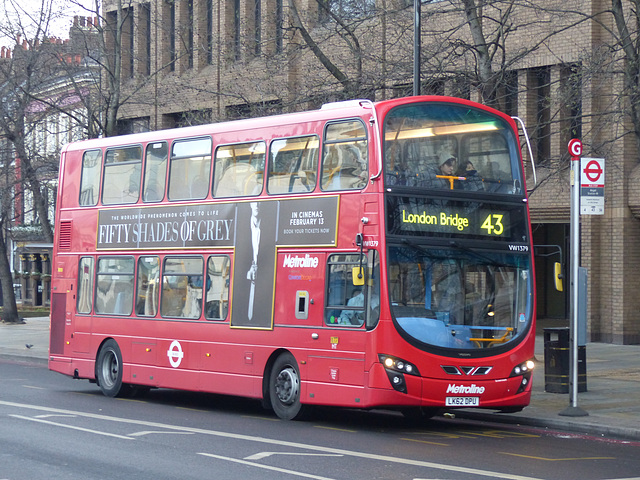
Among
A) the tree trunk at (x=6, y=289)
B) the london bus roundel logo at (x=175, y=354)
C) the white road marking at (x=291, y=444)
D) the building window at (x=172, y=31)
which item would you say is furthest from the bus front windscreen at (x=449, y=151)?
the tree trunk at (x=6, y=289)

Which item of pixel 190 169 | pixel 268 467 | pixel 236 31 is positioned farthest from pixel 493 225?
pixel 236 31

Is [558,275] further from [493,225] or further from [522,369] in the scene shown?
[522,369]

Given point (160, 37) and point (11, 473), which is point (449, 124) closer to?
point (11, 473)

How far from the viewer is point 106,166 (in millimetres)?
17922

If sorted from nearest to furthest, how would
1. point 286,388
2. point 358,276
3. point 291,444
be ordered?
1. point 291,444
2. point 358,276
3. point 286,388

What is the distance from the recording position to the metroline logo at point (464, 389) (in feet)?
41.4

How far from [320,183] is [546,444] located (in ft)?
14.4

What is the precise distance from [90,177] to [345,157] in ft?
21.8

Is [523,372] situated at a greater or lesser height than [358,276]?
A: lesser

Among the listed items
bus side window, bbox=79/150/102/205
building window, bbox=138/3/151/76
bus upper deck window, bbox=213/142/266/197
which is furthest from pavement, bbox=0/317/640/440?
building window, bbox=138/3/151/76

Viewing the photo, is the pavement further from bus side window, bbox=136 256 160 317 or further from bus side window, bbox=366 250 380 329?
bus side window, bbox=136 256 160 317

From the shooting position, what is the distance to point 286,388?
14.0m

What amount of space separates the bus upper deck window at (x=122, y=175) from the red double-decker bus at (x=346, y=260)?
645mm

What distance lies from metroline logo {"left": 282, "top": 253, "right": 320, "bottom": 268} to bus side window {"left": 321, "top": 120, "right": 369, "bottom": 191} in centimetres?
95
